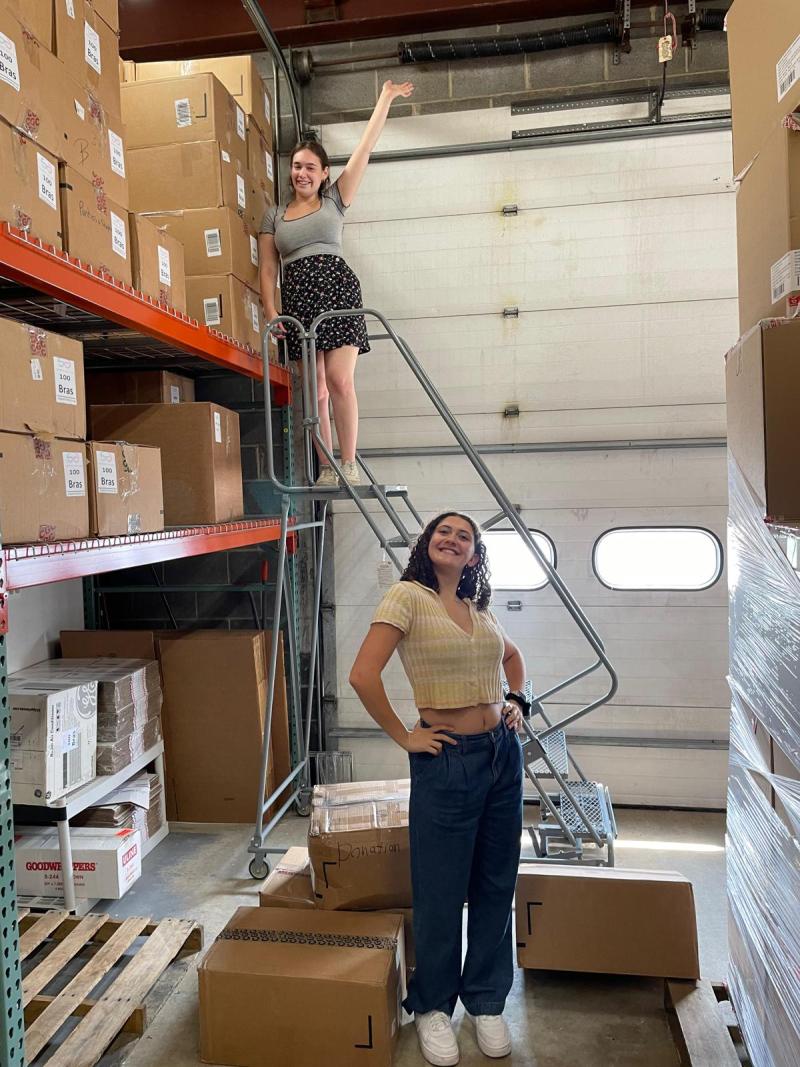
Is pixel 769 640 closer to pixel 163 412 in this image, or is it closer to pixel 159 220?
pixel 163 412

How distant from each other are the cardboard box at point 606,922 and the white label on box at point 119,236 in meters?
2.70

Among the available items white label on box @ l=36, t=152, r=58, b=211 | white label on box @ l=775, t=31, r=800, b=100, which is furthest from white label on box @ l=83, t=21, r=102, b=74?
white label on box @ l=775, t=31, r=800, b=100

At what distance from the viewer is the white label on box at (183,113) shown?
367 cm

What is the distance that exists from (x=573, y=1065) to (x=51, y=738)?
7.82ft

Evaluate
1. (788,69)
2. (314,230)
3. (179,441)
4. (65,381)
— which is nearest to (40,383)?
(65,381)

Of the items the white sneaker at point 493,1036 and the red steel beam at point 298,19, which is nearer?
the white sneaker at point 493,1036

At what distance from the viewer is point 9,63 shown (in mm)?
2232

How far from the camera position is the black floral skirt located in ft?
12.6

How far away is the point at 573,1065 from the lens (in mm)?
2525

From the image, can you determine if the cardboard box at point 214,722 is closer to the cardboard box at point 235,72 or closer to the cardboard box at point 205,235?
the cardboard box at point 205,235

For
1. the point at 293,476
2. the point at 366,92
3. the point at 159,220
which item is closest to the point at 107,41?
the point at 159,220

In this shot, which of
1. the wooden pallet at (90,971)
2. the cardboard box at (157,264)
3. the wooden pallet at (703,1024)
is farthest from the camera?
the cardboard box at (157,264)

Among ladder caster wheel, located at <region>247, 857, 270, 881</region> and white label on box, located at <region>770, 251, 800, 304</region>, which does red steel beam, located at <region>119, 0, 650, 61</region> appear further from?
ladder caster wheel, located at <region>247, 857, 270, 881</region>

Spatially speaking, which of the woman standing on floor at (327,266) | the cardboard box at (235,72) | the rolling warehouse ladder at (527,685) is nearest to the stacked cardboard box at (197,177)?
the cardboard box at (235,72)
